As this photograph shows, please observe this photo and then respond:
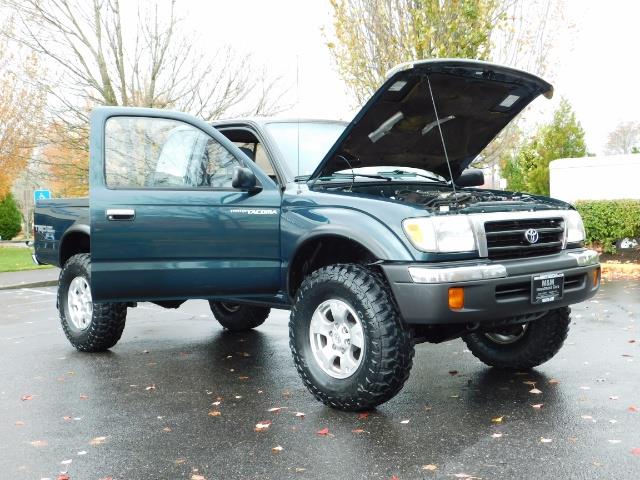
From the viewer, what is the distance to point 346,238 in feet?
15.0

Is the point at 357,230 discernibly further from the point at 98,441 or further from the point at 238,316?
the point at 238,316

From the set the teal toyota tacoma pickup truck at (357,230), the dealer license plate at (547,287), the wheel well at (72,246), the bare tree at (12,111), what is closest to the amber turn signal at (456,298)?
the teal toyota tacoma pickup truck at (357,230)

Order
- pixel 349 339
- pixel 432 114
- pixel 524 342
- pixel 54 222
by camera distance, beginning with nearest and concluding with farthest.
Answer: pixel 349 339
pixel 432 114
pixel 524 342
pixel 54 222

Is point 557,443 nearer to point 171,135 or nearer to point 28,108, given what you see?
point 171,135

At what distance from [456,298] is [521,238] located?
729mm

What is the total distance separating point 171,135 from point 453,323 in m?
2.64

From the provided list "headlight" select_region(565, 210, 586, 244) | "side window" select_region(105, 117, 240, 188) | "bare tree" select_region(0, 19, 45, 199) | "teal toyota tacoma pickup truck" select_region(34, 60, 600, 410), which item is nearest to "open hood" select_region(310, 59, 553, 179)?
"teal toyota tacoma pickup truck" select_region(34, 60, 600, 410)

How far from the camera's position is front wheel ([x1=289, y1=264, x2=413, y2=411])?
4.32m

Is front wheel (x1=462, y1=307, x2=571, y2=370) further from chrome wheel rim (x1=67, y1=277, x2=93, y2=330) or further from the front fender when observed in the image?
chrome wheel rim (x1=67, y1=277, x2=93, y2=330)

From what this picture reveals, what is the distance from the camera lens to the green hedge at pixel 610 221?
13898mm

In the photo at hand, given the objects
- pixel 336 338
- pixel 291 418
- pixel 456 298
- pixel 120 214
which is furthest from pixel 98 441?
pixel 456 298

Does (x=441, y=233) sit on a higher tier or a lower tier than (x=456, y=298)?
higher

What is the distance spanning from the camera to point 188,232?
5.14 m

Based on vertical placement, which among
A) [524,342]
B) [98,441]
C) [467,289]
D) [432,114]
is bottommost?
[98,441]
